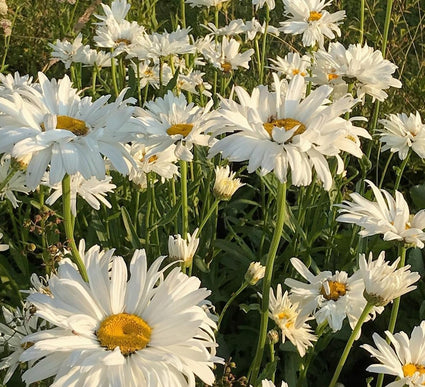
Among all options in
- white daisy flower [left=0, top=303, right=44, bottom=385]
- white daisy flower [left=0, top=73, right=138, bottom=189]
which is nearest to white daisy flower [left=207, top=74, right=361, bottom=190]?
white daisy flower [left=0, top=73, right=138, bottom=189]

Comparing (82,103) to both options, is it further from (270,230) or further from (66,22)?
(66,22)

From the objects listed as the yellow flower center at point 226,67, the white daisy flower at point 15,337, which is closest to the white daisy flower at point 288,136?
the white daisy flower at point 15,337

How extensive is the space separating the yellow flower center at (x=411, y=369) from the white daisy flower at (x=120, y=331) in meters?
0.50

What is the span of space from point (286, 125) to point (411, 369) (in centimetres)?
58

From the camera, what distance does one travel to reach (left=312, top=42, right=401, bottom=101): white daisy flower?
2.18 m

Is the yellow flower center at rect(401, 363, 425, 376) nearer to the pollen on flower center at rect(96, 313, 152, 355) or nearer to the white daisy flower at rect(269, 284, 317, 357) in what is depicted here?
the white daisy flower at rect(269, 284, 317, 357)

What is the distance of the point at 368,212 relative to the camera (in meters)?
1.66

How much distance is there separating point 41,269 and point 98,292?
151cm

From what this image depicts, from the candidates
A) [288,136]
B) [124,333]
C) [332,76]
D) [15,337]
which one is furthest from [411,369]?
[332,76]

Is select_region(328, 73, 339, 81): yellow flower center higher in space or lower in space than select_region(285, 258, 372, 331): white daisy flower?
higher

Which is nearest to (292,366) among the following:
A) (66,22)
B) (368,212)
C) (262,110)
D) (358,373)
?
(358,373)

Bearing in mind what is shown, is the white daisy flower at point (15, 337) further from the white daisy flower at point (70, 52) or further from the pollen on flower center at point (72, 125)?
the white daisy flower at point (70, 52)

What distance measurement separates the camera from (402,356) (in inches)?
58.6

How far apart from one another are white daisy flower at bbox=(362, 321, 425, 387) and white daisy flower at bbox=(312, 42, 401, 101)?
0.93m
